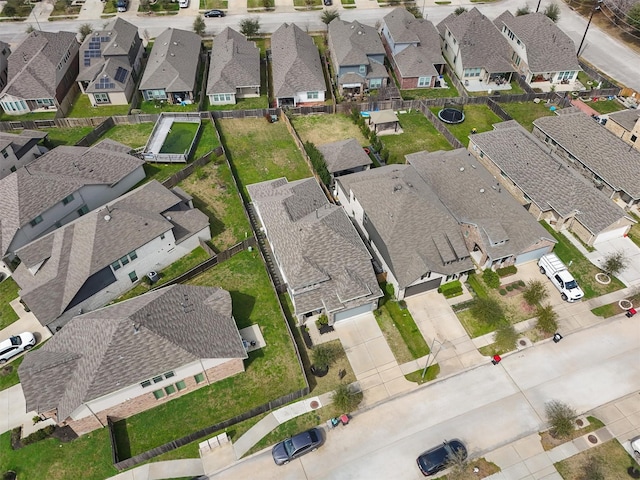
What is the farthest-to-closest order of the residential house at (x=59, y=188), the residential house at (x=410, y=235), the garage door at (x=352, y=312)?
the residential house at (x=59, y=188), the residential house at (x=410, y=235), the garage door at (x=352, y=312)

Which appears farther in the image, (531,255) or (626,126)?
(626,126)

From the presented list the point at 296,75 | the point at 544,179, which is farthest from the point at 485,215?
the point at 296,75

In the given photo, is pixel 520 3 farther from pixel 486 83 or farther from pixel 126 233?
pixel 126 233

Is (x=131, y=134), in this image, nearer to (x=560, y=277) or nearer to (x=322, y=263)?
(x=322, y=263)

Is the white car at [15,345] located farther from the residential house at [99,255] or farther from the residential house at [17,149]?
the residential house at [17,149]

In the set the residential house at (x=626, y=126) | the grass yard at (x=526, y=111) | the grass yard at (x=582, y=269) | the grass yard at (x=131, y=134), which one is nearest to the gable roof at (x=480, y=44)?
the grass yard at (x=526, y=111)

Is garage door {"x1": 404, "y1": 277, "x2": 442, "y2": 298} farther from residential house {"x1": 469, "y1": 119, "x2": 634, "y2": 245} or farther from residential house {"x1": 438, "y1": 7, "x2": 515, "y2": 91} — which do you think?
residential house {"x1": 438, "y1": 7, "x2": 515, "y2": 91}
